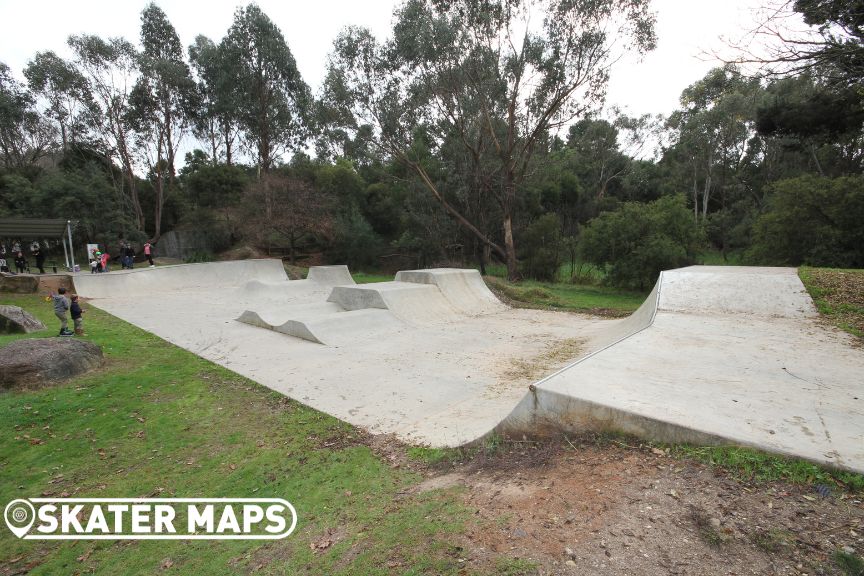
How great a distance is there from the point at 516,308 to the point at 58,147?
33.8 meters

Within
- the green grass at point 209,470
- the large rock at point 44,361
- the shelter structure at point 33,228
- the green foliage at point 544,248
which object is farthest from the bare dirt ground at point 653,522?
the shelter structure at point 33,228

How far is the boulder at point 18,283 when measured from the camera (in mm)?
12359

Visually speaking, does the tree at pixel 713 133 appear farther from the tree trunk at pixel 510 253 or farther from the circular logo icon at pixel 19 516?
the circular logo icon at pixel 19 516

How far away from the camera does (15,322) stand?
27.1 feet

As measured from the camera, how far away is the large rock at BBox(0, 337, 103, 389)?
5.64 meters

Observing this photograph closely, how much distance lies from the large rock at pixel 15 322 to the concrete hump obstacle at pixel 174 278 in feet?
17.8

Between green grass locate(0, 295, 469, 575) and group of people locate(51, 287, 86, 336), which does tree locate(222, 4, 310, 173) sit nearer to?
group of people locate(51, 287, 86, 336)

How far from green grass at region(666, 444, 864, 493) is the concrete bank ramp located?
75mm

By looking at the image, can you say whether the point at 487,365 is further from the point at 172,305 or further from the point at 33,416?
the point at 172,305

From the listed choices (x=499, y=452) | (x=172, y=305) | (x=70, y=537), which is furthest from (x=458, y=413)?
(x=172, y=305)

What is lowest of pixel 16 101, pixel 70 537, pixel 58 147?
pixel 70 537

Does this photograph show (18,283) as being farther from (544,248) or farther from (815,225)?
(815,225)

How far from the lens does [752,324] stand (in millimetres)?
6312

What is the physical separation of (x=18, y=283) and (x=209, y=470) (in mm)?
13882
